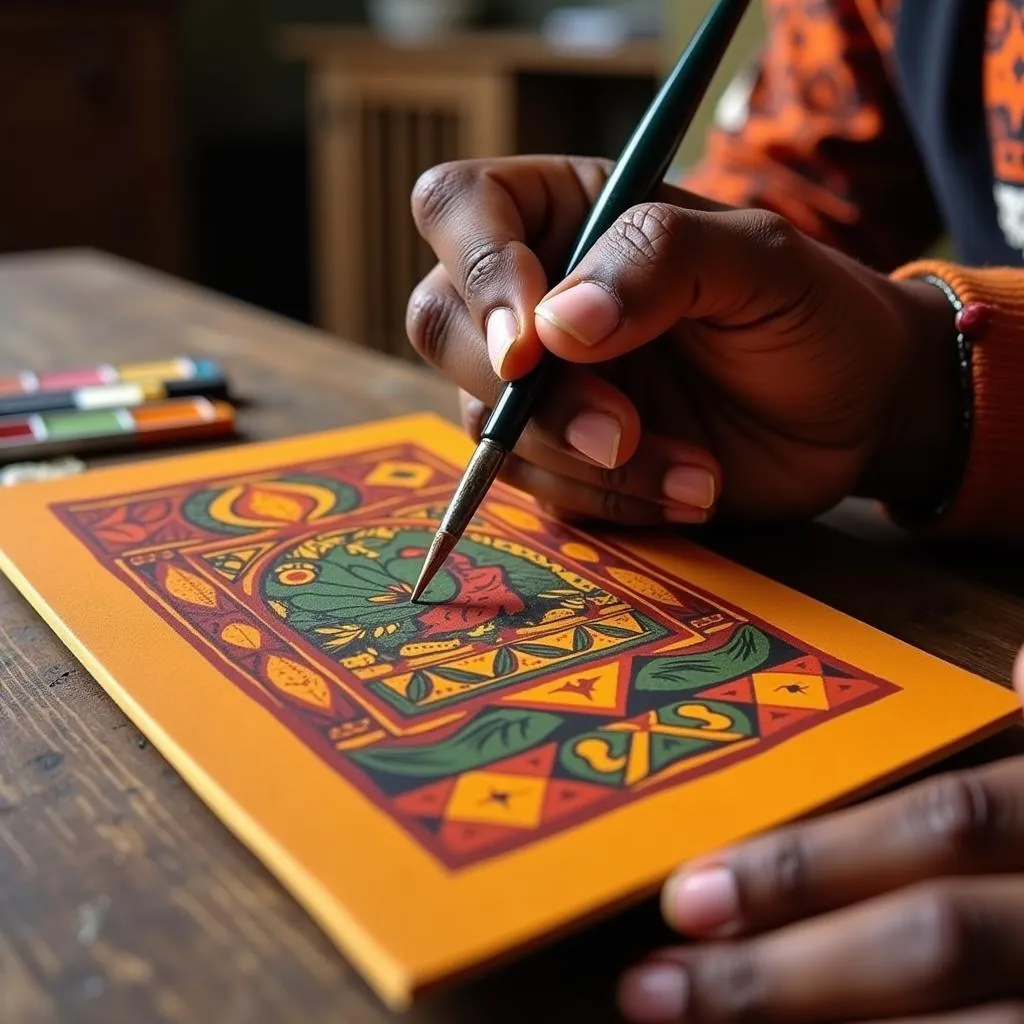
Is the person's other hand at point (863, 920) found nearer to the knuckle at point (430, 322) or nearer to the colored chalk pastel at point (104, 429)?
the knuckle at point (430, 322)

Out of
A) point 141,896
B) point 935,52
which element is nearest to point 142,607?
point 141,896

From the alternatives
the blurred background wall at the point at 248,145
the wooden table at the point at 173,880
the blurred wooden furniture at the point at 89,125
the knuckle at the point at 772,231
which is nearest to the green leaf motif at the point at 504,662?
the wooden table at the point at 173,880

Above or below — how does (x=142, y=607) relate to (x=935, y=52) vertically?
below

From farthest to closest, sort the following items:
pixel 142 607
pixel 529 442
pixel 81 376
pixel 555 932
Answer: pixel 81 376 → pixel 529 442 → pixel 142 607 → pixel 555 932

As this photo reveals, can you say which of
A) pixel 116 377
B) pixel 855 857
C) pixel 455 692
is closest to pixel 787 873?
pixel 855 857

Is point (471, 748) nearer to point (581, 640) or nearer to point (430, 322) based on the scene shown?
point (581, 640)

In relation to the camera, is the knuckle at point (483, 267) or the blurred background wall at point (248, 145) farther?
the blurred background wall at point (248, 145)

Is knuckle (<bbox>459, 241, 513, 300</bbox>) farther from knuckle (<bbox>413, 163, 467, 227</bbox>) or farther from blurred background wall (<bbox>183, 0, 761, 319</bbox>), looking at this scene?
blurred background wall (<bbox>183, 0, 761, 319</bbox>)

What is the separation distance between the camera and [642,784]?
37 cm

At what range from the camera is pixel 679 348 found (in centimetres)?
63

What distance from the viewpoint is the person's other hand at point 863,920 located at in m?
0.31

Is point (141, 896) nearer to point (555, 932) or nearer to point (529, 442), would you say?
point (555, 932)

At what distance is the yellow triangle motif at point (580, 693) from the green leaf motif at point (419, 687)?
0.03 meters

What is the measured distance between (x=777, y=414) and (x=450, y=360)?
16cm
